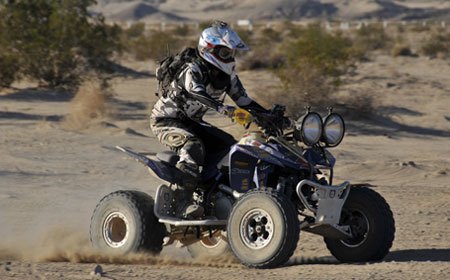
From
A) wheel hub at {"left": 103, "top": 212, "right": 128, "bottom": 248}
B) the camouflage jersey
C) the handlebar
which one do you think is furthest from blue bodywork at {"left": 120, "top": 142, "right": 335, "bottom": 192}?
wheel hub at {"left": 103, "top": 212, "right": 128, "bottom": 248}

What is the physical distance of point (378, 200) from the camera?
8148mm

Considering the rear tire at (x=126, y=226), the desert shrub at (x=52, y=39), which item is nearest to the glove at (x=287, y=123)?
the rear tire at (x=126, y=226)

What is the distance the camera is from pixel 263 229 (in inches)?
308

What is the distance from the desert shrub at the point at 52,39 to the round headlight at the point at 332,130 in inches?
729

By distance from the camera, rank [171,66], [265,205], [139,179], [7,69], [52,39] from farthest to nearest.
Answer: [52,39]
[7,69]
[139,179]
[171,66]
[265,205]

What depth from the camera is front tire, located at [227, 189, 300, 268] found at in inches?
298

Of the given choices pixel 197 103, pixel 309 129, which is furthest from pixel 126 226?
pixel 309 129

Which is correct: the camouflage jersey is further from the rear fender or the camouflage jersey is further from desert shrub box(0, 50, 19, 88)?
desert shrub box(0, 50, 19, 88)

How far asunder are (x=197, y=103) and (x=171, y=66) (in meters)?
0.40

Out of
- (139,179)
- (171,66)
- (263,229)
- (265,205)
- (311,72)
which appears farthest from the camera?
(311,72)

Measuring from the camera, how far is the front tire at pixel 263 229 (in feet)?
24.8

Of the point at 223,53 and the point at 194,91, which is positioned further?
the point at 223,53

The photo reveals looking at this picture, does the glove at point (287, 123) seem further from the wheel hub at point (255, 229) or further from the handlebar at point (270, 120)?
the wheel hub at point (255, 229)

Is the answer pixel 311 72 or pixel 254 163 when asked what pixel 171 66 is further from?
pixel 311 72
